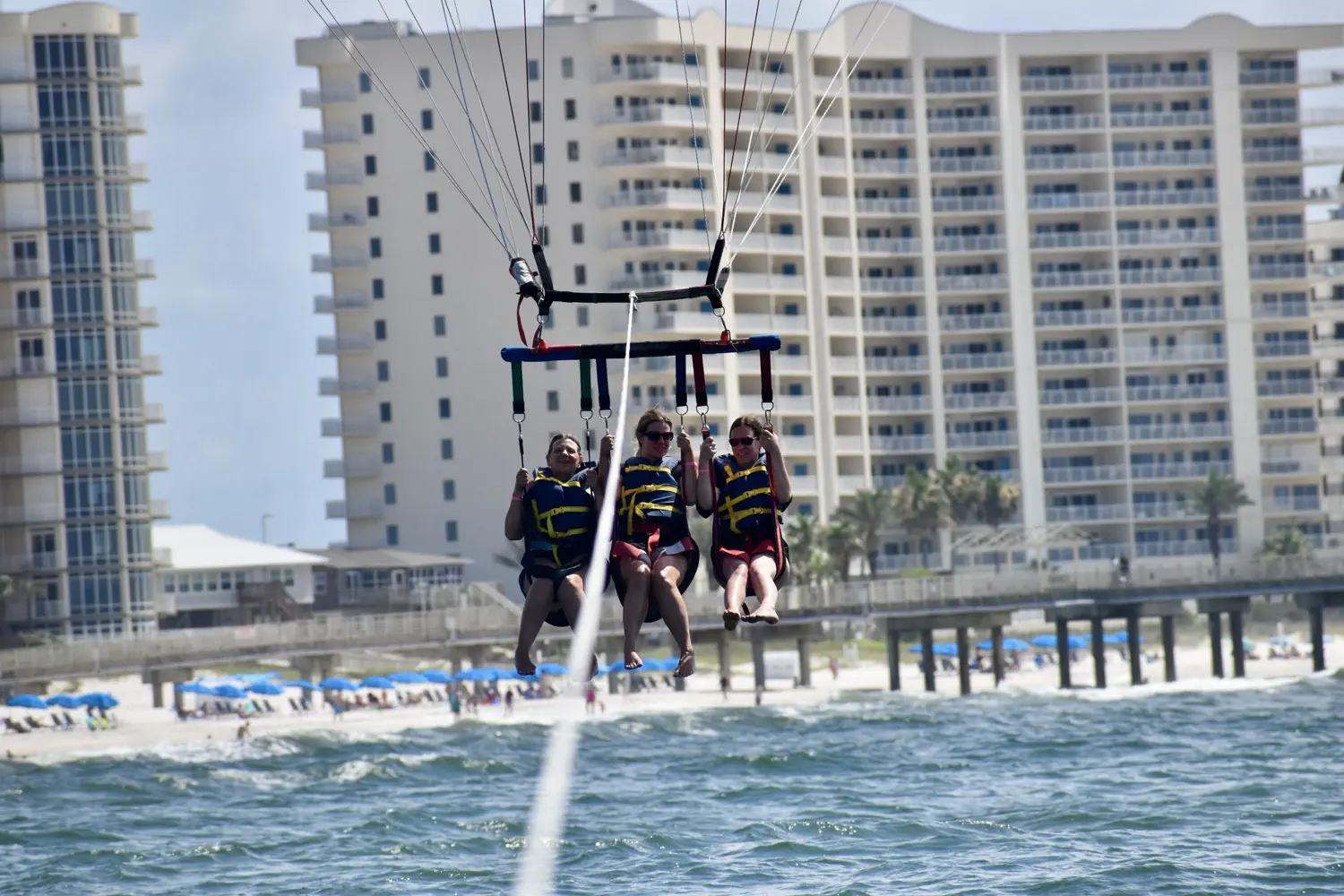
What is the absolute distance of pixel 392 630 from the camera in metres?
88.1

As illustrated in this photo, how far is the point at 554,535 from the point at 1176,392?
11149cm

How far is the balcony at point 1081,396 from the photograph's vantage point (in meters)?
130

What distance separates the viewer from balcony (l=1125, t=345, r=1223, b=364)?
131 metres

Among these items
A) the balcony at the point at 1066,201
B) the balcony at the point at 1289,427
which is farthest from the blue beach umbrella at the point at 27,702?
the balcony at the point at 1289,427

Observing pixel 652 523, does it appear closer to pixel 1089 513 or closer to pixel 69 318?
pixel 69 318

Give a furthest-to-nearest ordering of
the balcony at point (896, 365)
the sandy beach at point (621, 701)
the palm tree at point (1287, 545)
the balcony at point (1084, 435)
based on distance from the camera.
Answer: the balcony at point (896, 365) < the balcony at point (1084, 435) < the palm tree at point (1287, 545) < the sandy beach at point (621, 701)

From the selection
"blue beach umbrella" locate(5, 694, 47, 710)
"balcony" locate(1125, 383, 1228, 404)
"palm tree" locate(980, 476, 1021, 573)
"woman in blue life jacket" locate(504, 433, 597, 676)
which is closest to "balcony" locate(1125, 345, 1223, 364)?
"balcony" locate(1125, 383, 1228, 404)

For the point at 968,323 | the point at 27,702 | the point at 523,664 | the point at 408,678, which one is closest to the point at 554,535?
the point at 523,664

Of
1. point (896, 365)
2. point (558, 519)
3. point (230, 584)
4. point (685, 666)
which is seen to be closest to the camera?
point (685, 666)

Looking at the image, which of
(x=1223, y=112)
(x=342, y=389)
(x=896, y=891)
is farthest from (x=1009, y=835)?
(x=1223, y=112)

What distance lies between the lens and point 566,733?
70.2 feet

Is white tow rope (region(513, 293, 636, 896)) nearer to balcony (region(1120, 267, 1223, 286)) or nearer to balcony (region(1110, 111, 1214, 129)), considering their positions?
balcony (region(1120, 267, 1223, 286))

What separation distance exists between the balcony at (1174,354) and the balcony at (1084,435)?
15.5ft

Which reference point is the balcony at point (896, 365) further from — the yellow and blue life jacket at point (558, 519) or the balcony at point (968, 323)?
the yellow and blue life jacket at point (558, 519)
